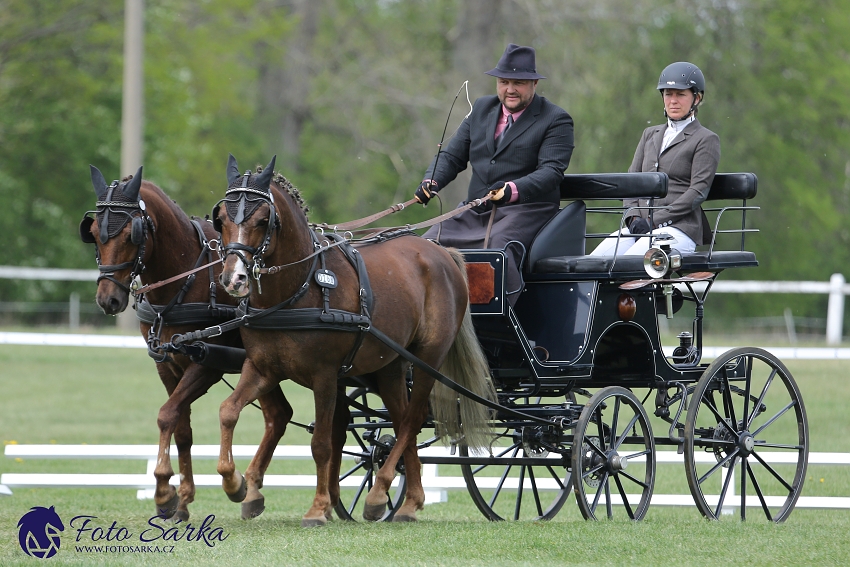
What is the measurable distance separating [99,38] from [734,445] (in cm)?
1941

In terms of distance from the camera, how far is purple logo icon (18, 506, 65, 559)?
19.1ft

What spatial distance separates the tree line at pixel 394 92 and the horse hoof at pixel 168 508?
15374 mm

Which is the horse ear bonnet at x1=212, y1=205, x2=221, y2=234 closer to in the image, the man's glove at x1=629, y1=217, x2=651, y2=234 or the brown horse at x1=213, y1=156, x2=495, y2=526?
the brown horse at x1=213, y1=156, x2=495, y2=526

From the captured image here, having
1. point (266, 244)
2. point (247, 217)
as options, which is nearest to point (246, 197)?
point (247, 217)

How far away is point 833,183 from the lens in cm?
2734

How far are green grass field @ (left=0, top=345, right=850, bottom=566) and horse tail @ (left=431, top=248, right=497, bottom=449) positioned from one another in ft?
1.72

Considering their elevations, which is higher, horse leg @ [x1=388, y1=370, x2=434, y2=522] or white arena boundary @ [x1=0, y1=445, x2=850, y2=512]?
horse leg @ [x1=388, y1=370, x2=434, y2=522]

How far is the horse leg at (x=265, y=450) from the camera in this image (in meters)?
6.62

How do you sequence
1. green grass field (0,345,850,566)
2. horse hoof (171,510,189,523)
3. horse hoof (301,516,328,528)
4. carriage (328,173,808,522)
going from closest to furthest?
green grass field (0,345,850,566) → horse hoof (301,516,328,528) → horse hoof (171,510,189,523) → carriage (328,173,808,522)

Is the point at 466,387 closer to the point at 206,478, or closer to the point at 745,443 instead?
the point at 745,443

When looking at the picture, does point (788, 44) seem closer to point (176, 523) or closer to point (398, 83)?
point (398, 83)

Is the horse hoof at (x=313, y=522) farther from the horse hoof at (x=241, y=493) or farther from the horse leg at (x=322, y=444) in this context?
the horse hoof at (x=241, y=493)

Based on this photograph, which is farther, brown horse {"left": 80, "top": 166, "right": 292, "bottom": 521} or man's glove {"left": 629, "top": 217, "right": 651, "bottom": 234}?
man's glove {"left": 629, "top": 217, "right": 651, "bottom": 234}

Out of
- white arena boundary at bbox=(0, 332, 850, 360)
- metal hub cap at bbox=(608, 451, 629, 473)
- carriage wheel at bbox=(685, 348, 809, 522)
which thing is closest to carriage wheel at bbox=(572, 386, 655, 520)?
metal hub cap at bbox=(608, 451, 629, 473)
